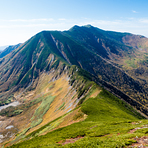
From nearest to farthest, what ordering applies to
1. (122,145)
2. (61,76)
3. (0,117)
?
(122,145), (0,117), (61,76)

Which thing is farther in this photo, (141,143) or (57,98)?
(57,98)

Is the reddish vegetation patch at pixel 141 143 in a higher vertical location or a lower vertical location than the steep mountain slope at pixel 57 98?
higher

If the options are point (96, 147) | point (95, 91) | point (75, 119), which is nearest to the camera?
point (96, 147)

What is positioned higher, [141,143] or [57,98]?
[141,143]

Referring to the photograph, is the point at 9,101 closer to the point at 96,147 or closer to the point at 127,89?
the point at 96,147

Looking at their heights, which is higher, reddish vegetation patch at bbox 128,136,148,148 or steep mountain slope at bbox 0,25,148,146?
reddish vegetation patch at bbox 128,136,148,148

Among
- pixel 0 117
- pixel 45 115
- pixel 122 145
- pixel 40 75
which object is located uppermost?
pixel 122 145

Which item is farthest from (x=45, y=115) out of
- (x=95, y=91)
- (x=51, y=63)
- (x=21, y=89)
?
(x=51, y=63)

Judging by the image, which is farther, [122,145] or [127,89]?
[127,89]

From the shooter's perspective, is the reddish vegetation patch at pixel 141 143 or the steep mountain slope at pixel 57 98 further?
the steep mountain slope at pixel 57 98

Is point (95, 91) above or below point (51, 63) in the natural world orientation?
below

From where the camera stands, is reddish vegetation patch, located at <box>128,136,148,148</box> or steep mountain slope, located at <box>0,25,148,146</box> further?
steep mountain slope, located at <box>0,25,148,146</box>
